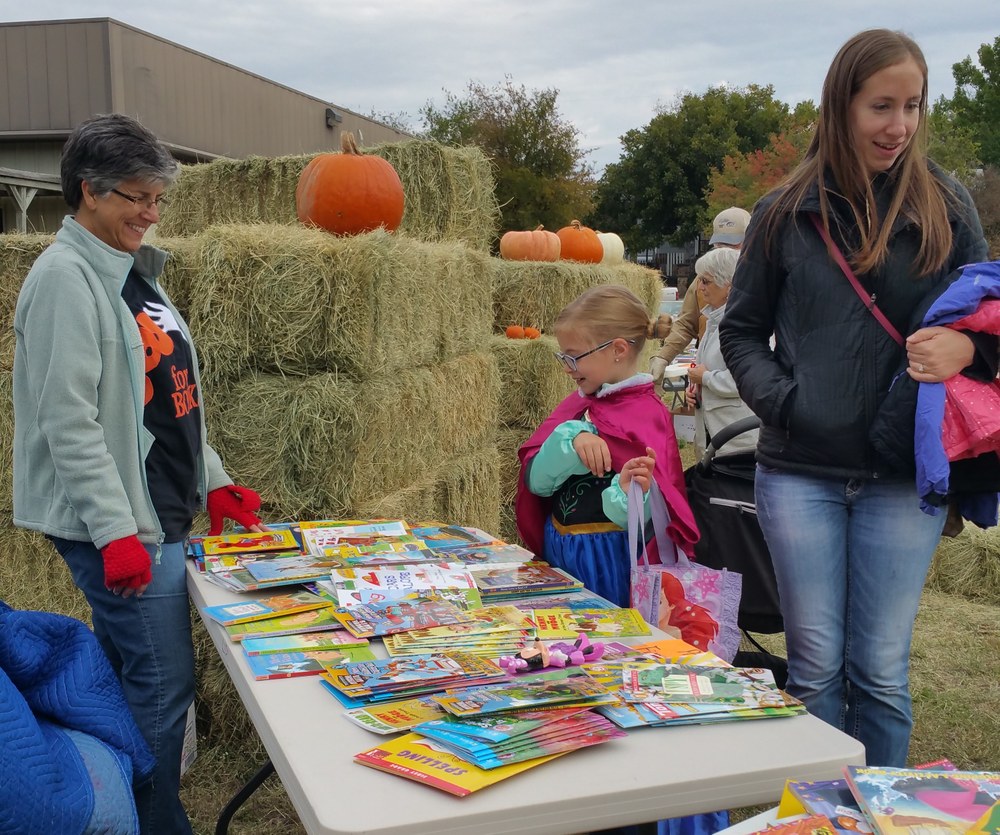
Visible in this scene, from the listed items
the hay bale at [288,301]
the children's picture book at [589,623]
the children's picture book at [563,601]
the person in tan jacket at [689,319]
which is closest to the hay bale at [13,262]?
the hay bale at [288,301]

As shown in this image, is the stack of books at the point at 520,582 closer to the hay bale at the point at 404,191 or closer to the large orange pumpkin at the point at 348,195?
the large orange pumpkin at the point at 348,195

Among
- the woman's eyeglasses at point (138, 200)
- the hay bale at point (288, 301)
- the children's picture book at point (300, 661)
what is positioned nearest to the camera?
the children's picture book at point (300, 661)

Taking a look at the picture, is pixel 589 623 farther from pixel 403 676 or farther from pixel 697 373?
pixel 697 373

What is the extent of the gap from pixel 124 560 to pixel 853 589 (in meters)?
1.59

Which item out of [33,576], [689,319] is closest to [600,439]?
[33,576]

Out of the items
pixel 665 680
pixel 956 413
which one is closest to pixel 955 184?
pixel 956 413

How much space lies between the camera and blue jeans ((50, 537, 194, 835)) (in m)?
2.13

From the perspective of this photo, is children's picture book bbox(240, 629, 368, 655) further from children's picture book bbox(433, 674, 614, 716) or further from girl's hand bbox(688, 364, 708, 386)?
girl's hand bbox(688, 364, 708, 386)

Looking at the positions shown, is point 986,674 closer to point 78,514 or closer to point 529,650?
point 529,650

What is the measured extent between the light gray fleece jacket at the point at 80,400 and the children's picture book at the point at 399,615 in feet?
1.92

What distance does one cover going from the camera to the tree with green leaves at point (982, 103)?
A: 37.4 metres

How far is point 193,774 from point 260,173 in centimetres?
367

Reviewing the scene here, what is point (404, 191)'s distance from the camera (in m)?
5.50

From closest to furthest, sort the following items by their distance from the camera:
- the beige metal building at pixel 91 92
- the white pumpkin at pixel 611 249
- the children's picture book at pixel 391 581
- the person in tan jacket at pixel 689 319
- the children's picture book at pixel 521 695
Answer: the children's picture book at pixel 521 695
the children's picture book at pixel 391 581
the person in tan jacket at pixel 689 319
the white pumpkin at pixel 611 249
the beige metal building at pixel 91 92
